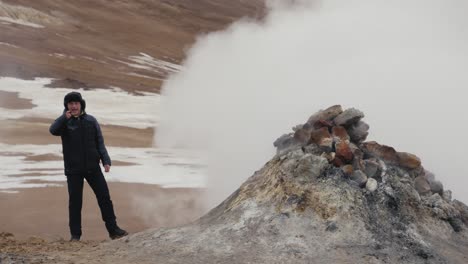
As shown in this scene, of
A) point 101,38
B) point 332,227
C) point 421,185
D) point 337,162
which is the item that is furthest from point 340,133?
point 101,38

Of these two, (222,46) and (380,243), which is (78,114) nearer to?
(380,243)

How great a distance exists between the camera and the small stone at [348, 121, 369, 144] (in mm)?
4844


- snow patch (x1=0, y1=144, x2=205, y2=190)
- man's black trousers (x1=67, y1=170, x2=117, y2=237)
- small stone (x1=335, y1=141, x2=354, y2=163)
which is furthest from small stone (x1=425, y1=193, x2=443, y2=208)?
snow patch (x1=0, y1=144, x2=205, y2=190)

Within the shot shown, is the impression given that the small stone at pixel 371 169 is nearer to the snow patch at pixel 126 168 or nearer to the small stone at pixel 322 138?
the small stone at pixel 322 138

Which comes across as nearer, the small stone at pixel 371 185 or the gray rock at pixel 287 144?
the small stone at pixel 371 185

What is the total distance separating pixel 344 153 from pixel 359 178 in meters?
0.21

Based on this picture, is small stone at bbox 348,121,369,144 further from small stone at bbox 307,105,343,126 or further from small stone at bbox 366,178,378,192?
small stone at bbox 366,178,378,192

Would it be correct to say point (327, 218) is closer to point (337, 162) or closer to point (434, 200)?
point (337, 162)

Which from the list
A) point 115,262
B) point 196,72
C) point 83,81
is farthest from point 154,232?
point 83,81

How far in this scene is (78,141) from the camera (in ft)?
15.0

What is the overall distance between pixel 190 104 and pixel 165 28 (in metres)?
24.2

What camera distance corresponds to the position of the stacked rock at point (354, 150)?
14.7 feet

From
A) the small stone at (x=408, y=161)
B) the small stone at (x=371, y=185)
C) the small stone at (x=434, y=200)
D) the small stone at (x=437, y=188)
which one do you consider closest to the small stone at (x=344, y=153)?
the small stone at (x=371, y=185)

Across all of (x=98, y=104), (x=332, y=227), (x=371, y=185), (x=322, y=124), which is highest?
(x=98, y=104)
